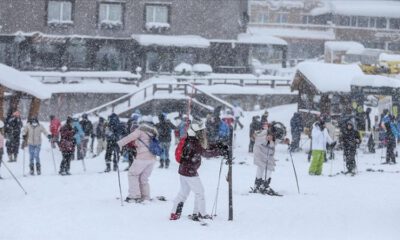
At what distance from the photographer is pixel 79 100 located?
94.4ft

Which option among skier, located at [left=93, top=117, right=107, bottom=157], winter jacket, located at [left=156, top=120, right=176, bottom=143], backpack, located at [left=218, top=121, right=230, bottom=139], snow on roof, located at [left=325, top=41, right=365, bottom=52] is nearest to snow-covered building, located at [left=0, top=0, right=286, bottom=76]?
snow on roof, located at [left=325, top=41, right=365, bottom=52]

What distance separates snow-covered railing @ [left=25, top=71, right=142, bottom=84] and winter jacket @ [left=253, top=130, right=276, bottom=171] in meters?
19.0

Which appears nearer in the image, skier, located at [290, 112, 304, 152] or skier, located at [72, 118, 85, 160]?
skier, located at [72, 118, 85, 160]

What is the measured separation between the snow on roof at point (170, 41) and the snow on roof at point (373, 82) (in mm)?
15273

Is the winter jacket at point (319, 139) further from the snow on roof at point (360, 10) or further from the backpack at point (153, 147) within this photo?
the snow on roof at point (360, 10)

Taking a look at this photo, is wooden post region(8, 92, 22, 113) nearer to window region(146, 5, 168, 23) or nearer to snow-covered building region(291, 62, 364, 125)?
snow-covered building region(291, 62, 364, 125)

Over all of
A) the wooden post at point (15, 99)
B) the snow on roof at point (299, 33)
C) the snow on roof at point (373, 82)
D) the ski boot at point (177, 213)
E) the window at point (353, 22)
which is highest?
the window at point (353, 22)

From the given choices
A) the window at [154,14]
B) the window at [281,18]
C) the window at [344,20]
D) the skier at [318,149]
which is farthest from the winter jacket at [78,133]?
the window at [344,20]

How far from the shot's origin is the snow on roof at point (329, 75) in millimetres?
A: 21797

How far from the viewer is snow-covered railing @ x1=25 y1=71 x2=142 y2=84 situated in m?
29.3

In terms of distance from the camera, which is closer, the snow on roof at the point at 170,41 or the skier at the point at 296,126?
the skier at the point at 296,126

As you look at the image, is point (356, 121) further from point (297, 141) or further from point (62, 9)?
point (62, 9)

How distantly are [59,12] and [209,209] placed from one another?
2821cm

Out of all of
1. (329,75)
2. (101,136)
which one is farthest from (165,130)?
(329,75)
